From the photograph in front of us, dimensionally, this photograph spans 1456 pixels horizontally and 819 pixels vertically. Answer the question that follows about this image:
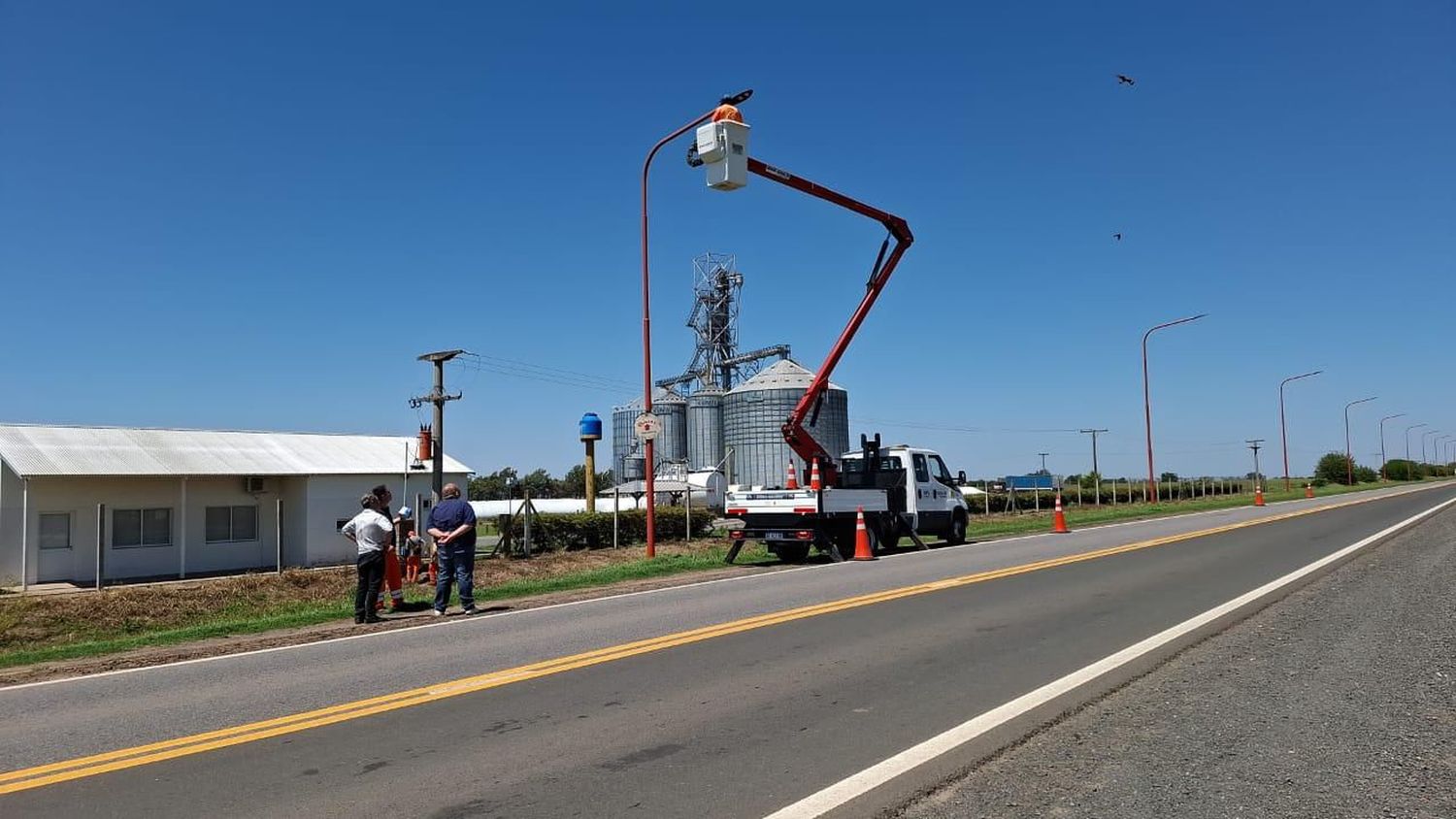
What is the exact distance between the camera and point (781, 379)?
2287 inches

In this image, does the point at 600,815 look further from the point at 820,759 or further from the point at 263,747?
the point at 263,747

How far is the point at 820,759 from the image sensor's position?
5.49 meters

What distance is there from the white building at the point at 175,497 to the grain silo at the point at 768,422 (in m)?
26.0

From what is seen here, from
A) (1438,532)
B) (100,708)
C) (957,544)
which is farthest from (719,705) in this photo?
(1438,532)

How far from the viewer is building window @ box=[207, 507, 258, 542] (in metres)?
27.7

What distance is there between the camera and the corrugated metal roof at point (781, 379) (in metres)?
57.2

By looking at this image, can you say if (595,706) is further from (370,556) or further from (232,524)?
(232,524)

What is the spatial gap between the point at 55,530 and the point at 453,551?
18601mm

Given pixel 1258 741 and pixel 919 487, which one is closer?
pixel 1258 741

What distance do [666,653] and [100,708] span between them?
4.33 metres

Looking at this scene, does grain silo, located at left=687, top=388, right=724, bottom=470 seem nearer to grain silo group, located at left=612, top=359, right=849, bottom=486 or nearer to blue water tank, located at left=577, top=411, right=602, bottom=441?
grain silo group, located at left=612, top=359, right=849, bottom=486

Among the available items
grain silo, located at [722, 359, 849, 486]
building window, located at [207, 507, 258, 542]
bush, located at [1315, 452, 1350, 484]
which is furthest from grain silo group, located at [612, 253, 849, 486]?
bush, located at [1315, 452, 1350, 484]

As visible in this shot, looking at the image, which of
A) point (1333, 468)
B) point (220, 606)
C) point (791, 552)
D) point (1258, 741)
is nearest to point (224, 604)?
point (220, 606)

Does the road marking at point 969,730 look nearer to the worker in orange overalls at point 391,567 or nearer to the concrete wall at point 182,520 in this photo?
the worker in orange overalls at point 391,567
